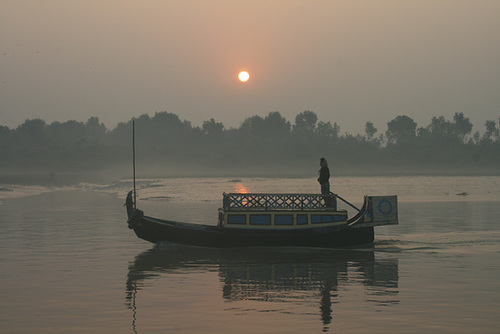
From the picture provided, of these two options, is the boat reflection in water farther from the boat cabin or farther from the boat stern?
the boat stern

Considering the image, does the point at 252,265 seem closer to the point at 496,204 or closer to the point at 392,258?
the point at 392,258

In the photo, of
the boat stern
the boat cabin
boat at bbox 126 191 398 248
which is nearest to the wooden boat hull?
boat at bbox 126 191 398 248

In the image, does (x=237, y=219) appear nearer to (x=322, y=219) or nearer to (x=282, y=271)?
(x=322, y=219)

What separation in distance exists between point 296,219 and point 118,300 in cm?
1320

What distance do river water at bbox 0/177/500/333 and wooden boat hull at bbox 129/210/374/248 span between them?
400mm

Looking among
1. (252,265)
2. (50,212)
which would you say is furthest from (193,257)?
(50,212)

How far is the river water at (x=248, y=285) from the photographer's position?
15680 millimetres

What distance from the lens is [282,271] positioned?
79.4 feet

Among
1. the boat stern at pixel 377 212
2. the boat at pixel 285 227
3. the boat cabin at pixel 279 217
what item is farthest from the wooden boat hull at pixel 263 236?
the boat stern at pixel 377 212

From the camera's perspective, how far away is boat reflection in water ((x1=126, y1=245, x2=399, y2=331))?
62.5 ft

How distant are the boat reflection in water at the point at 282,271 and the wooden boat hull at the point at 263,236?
30cm

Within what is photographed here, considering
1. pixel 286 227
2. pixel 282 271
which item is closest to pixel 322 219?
pixel 286 227

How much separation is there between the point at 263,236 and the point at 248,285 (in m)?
9.25

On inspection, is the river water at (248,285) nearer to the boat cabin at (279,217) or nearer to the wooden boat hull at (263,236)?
the wooden boat hull at (263,236)
